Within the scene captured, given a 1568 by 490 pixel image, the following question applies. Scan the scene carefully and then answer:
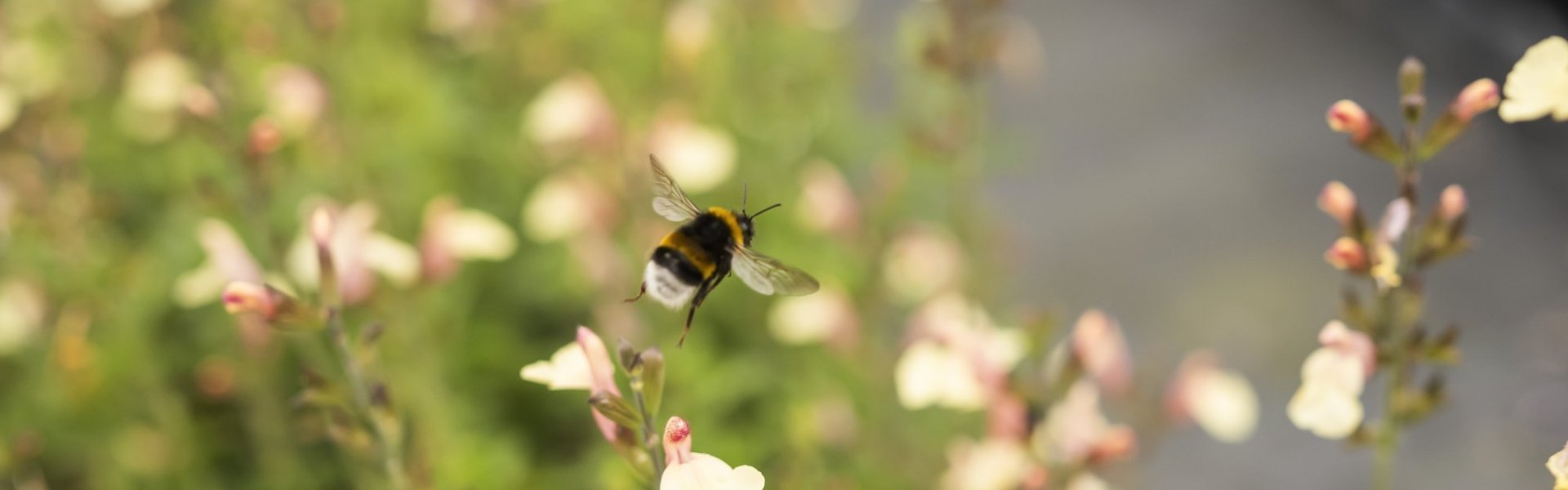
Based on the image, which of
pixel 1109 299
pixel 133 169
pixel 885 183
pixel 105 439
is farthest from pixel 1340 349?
pixel 133 169

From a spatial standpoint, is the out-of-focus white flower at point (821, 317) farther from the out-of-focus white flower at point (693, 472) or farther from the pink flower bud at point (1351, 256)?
the out-of-focus white flower at point (693, 472)

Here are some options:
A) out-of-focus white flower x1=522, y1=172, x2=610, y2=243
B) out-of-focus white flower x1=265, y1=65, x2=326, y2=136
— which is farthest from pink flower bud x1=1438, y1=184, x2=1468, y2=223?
out-of-focus white flower x1=265, y1=65, x2=326, y2=136

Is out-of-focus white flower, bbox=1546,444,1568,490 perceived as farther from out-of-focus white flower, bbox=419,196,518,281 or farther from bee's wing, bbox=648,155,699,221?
out-of-focus white flower, bbox=419,196,518,281

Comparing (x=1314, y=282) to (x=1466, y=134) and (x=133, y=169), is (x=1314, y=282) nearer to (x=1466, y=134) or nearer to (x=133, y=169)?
(x=1466, y=134)

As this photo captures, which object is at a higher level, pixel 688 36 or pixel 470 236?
pixel 688 36

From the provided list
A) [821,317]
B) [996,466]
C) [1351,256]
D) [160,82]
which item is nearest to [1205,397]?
[996,466]

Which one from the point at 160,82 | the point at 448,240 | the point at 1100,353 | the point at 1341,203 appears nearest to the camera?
the point at 1341,203

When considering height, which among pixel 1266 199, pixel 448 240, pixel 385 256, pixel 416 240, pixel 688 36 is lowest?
pixel 385 256

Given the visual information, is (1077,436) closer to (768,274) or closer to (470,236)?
(768,274)
